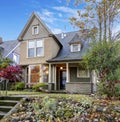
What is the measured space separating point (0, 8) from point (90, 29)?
811 centimetres

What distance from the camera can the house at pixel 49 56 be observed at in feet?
70.8

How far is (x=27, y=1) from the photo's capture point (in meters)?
16.7

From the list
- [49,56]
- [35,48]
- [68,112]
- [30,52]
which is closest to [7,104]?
[68,112]

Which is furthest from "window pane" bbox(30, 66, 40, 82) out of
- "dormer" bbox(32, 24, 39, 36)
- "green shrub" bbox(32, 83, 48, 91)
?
"dormer" bbox(32, 24, 39, 36)

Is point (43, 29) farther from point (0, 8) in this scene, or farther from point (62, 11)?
point (0, 8)

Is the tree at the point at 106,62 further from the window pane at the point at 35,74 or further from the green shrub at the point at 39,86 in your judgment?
the window pane at the point at 35,74

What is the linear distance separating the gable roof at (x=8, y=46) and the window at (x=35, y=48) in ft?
26.2

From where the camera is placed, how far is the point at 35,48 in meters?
23.1

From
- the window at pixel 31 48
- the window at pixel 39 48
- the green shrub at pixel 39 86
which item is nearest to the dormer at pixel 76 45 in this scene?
the window at pixel 39 48

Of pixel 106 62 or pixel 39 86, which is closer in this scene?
pixel 106 62

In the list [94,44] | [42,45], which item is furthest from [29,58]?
[94,44]

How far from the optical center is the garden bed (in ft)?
21.9

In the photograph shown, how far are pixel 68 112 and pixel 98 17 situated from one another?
46.0 ft

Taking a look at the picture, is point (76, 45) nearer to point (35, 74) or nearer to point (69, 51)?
point (69, 51)
